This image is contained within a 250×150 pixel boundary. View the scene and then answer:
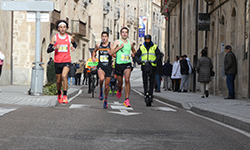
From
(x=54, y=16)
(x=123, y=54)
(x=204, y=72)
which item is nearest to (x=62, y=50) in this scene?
(x=123, y=54)

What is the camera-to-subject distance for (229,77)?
17984mm

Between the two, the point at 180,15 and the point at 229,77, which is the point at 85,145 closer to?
the point at 229,77

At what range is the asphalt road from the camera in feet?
19.9

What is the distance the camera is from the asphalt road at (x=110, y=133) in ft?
19.9

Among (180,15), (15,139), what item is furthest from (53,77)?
(15,139)

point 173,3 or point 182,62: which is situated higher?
point 173,3

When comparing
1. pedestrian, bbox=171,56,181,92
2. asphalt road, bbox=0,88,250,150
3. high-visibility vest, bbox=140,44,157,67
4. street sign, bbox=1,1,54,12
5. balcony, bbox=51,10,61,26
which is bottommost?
asphalt road, bbox=0,88,250,150

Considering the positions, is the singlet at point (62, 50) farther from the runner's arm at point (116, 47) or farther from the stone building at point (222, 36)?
the stone building at point (222, 36)

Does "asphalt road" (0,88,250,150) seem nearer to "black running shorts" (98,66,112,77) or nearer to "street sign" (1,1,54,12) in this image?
"black running shorts" (98,66,112,77)

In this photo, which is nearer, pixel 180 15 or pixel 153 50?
pixel 153 50

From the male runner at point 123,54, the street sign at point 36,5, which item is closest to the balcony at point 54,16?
the street sign at point 36,5

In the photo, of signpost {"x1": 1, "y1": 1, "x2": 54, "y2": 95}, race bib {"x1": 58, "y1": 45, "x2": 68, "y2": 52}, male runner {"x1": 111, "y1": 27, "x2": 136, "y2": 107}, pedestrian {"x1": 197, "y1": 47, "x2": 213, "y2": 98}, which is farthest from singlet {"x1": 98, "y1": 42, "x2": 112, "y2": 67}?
pedestrian {"x1": 197, "y1": 47, "x2": 213, "y2": 98}

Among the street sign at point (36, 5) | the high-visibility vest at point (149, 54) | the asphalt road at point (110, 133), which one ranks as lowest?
the asphalt road at point (110, 133)

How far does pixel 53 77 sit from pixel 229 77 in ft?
40.4
